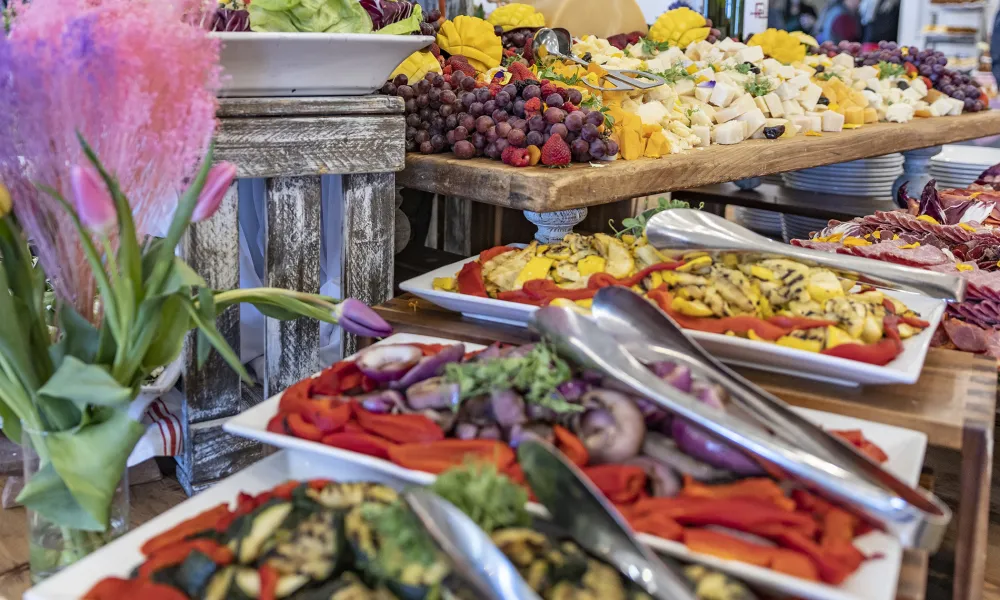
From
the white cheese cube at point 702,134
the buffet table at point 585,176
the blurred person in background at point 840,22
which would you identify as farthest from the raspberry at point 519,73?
the blurred person in background at point 840,22

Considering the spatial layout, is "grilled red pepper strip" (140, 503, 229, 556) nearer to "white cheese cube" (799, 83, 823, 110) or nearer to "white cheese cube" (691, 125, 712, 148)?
"white cheese cube" (691, 125, 712, 148)

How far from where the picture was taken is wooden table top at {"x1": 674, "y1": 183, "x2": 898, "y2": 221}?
268cm

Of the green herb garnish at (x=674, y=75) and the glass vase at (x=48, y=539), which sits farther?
the green herb garnish at (x=674, y=75)

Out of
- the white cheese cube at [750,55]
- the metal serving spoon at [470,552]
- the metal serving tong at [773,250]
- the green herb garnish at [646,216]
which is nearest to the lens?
the metal serving spoon at [470,552]

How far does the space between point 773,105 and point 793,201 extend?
79cm

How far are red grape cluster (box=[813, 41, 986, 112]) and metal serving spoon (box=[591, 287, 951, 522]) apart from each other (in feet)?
8.06

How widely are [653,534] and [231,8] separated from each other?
3.03 feet

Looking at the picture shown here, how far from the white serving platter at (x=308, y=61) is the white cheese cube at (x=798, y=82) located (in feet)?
4.32

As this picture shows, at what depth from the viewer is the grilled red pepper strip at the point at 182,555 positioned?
565 millimetres

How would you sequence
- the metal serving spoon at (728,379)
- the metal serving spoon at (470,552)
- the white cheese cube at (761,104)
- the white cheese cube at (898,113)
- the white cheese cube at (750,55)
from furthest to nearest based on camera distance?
the white cheese cube at (898,113), the white cheese cube at (750,55), the white cheese cube at (761,104), the metal serving spoon at (728,379), the metal serving spoon at (470,552)

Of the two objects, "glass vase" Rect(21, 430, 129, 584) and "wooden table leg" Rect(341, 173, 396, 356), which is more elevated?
"wooden table leg" Rect(341, 173, 396, 356)

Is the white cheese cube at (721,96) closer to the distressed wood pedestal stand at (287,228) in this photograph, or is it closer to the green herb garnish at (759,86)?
the green herb garnish at (759,86)

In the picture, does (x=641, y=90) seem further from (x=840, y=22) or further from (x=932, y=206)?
(x=840, y=22)

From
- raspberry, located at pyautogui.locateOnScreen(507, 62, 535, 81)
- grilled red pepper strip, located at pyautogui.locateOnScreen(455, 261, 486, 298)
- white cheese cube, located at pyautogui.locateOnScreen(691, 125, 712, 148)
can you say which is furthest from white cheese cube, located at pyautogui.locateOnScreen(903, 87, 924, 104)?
grilled red pepper strip, located at pyautogui.locateOnScreen(455, 261, 486, 298)
